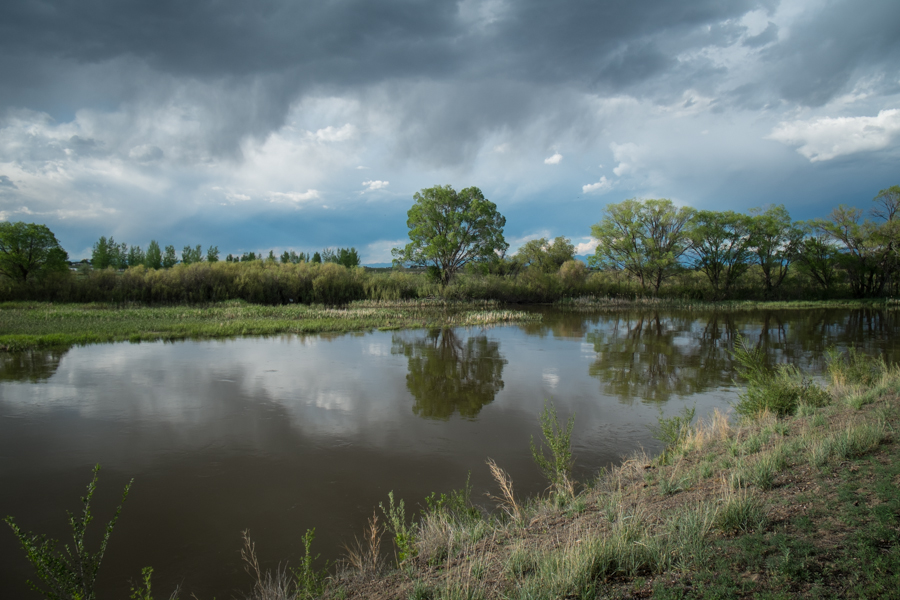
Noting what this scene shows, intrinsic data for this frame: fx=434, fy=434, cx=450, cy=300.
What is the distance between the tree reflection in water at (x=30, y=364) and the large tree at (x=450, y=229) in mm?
28200

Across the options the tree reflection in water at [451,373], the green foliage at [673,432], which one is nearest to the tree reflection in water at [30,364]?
the tree reflection in water at [451,373]

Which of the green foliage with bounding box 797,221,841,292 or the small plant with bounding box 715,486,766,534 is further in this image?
the green foliage with bounding box 797,221,841,292

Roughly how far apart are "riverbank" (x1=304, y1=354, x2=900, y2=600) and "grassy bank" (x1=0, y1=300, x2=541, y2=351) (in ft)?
58.3

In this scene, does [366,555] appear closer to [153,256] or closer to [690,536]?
[690,536]

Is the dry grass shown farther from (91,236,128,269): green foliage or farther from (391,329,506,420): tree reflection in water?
(91,236,128,269): green foliage

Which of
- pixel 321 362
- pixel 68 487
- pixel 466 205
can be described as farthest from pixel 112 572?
pixel 466 205

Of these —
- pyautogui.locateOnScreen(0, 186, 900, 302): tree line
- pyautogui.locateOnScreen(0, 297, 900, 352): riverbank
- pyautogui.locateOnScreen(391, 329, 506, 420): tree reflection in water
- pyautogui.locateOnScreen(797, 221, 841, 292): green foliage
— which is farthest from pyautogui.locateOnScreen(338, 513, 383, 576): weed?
pyautogui.locateOnScreen(797, 221, 841, 292): green foliage

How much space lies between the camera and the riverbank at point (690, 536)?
2820mm

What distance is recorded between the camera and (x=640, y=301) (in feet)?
143

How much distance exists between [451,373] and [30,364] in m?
12.5

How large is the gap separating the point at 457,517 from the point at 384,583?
1.31 meters

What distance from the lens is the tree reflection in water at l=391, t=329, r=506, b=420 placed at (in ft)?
31.0

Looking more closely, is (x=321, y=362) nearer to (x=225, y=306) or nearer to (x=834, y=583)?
(x=834, y=583)

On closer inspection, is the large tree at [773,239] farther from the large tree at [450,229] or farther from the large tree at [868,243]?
the large tree at [450,229]
